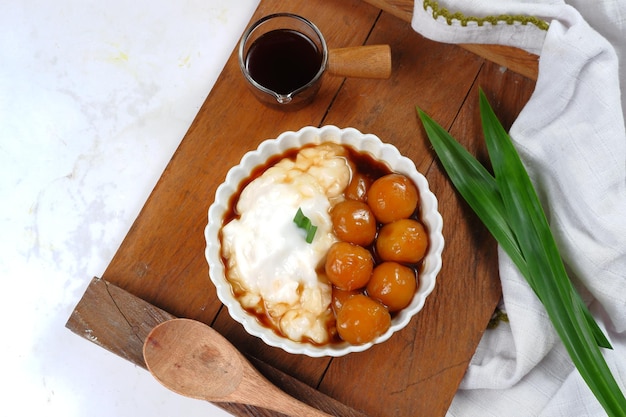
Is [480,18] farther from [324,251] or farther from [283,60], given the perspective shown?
[324,251]

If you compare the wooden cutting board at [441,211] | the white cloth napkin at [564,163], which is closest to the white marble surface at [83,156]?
the wooden cutting board at [441,211]

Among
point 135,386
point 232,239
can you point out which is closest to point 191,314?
point 232,239

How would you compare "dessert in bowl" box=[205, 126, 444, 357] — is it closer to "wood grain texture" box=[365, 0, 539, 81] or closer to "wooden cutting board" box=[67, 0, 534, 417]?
"wooden cutting board" box=[67, 0, 534, 417]

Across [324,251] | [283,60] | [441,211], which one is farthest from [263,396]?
[283,60]

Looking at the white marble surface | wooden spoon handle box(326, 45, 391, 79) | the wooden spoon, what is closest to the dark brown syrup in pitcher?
wooden spoon handle box(326, 45, 391, 79)

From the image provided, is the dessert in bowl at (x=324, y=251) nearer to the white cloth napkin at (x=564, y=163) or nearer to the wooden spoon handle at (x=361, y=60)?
the wooden spoon handle at (x=361, y=60)

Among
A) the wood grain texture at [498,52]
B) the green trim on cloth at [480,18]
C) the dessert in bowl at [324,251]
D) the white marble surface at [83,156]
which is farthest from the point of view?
the white marble surface at [83,156]
